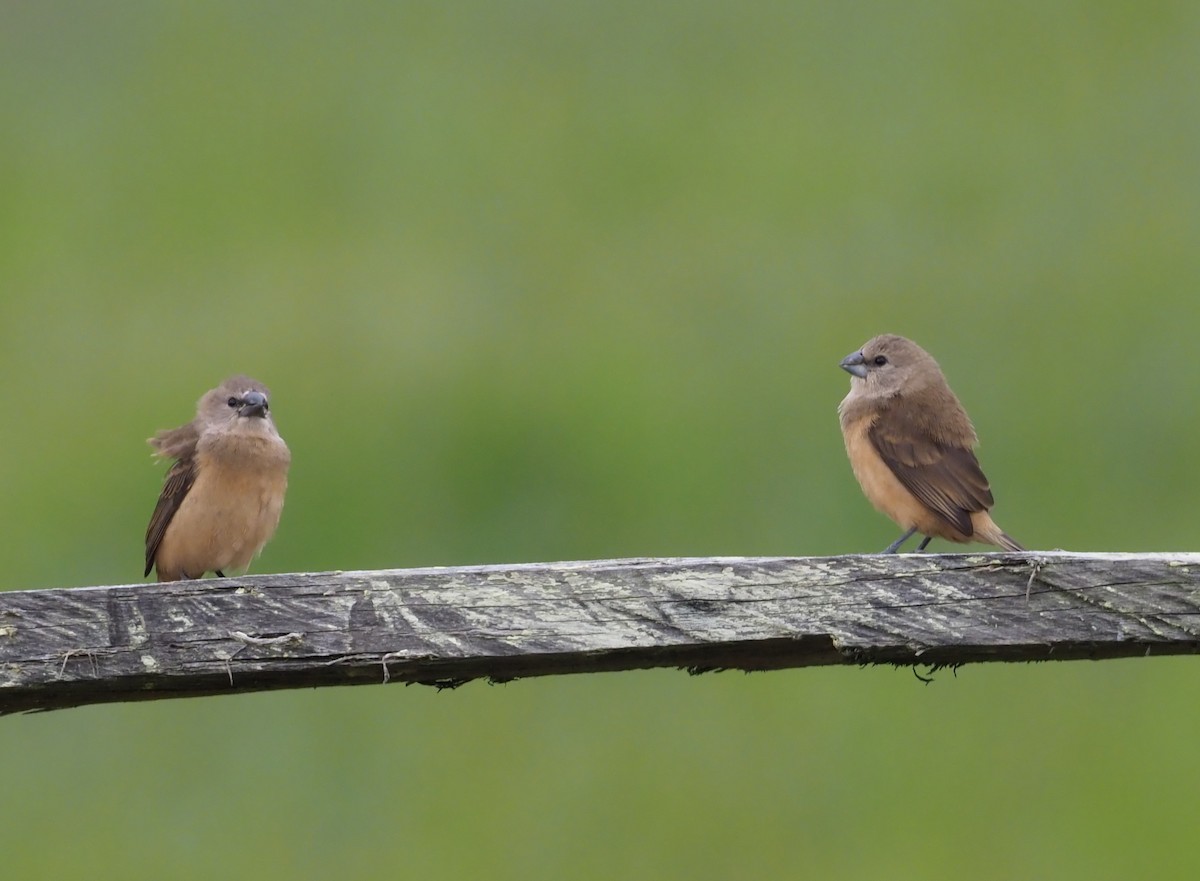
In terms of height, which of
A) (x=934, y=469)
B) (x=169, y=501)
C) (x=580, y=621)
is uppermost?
(x=934, y=469)

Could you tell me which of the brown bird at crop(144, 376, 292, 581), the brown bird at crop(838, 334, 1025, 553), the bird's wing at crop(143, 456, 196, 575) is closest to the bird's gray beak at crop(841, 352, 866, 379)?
the brown bird at crop(838, 334, 1025, 553)

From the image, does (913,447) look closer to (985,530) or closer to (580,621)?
(985,530)

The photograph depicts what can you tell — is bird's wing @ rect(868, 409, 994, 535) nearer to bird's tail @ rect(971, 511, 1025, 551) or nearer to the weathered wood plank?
bird's tail @ rect(971, 511, 1025, 551)

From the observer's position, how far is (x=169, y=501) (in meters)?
5.86

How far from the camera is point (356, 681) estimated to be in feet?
10.5

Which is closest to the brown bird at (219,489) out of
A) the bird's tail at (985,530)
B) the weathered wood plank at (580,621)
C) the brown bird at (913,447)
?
the brown bird at (913,447)

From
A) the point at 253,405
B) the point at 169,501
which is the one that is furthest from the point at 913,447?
the point at 169,501

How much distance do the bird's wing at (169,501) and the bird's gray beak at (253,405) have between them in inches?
10.1

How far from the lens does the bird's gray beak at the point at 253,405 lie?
238 inches

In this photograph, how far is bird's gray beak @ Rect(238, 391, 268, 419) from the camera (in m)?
6.04

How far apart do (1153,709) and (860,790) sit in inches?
58.3

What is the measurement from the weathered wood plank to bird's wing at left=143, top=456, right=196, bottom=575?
2.68 m

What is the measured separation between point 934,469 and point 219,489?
7.86 feet

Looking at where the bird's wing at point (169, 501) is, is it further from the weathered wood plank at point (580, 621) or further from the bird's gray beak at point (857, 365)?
the weathered wood plank at point (580, 621)
